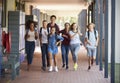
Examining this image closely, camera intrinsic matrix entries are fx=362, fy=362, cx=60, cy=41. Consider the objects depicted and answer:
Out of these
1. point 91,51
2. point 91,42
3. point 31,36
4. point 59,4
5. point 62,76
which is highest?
point 59,4

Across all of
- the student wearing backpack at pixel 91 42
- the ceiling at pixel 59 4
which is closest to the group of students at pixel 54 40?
the student wearing backpack at pixel 91 42

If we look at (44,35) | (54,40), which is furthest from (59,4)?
(54,40)

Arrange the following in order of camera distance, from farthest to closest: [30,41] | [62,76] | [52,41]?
[30,41] < [52,41] < [62,76]

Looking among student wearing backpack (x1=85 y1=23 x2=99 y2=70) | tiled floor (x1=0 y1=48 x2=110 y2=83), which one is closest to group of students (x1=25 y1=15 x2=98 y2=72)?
student wearing backpack (x1=85 y1=23 x2=99 y2=70)

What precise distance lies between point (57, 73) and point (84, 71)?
3.89 ft

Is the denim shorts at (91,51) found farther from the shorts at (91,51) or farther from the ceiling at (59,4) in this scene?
the ceiling at (59,4)

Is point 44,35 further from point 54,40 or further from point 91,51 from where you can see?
point 91,51

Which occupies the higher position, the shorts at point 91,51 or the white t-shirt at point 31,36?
the white t-shirt at point 31,36

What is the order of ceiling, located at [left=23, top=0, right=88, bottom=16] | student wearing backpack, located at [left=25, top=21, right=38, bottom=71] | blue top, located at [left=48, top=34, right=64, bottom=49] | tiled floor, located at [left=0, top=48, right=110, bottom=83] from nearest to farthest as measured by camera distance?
1. tiled floor, located at [left=0, top=48, right=110, bottom=83]
2. blue top, located at [left=48, top=34, right=64, bottom=49]
3. student wearing backpack, located at [left=25, top=21, right=38, bottom=71]
4. ceiling, located at [left=23, top=0, right=88, bottom=16]

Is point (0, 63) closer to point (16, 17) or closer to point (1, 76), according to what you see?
point (1, 76)

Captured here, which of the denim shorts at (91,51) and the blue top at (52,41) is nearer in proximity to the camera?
the blue top at (52,41)

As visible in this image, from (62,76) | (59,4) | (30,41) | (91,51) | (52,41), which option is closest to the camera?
(62,76)

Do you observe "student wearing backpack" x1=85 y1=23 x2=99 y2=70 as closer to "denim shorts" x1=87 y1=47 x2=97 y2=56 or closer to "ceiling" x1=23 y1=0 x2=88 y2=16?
"denim shorts" x1=87 y1=47 x2=97 y2=56

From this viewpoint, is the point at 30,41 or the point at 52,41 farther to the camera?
the point at 30,41
